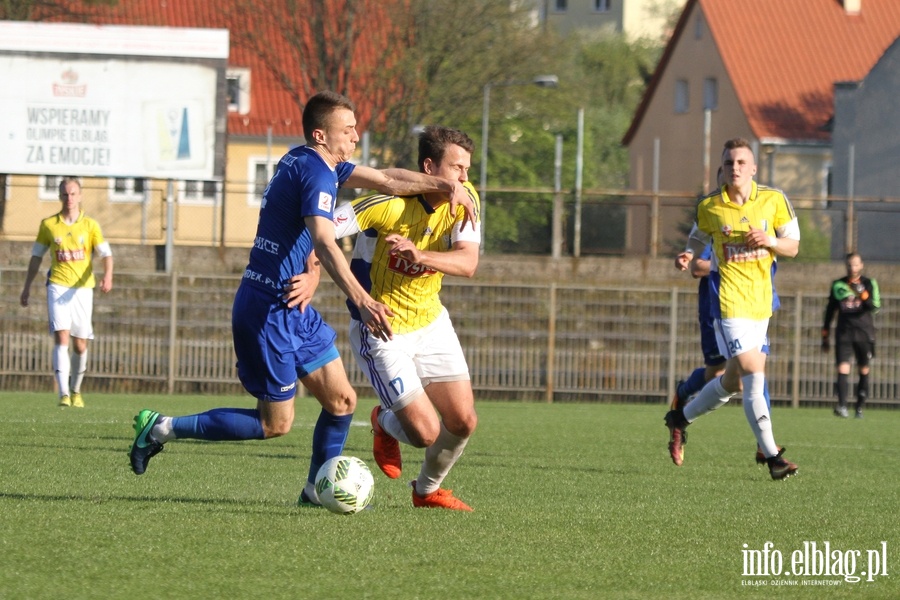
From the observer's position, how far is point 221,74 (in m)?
25.4

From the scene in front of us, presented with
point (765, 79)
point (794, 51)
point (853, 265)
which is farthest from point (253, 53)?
point (853, 265)

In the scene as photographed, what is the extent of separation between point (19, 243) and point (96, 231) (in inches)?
415

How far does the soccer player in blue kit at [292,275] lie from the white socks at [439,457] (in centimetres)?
54

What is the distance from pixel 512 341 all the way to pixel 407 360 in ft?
48.2

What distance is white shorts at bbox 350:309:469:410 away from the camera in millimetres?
6734

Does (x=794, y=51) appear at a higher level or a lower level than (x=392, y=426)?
higher

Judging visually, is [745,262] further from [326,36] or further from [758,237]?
[326,36]

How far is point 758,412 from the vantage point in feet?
30.2

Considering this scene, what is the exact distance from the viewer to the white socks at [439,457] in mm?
6898

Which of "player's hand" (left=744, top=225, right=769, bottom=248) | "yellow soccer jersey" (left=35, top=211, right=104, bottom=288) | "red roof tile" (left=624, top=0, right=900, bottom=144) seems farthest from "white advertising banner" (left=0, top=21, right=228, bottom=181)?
"red roof tile" (left=624, top=0, right=900, bottom=144)

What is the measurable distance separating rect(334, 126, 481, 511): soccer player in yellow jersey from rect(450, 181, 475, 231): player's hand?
68mm

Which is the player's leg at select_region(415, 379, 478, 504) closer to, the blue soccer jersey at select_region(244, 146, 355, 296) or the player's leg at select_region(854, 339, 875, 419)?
the blue soccer jersey at select_region(244, 146, 355, 296)

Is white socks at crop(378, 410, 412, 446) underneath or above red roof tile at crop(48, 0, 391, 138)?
underneath

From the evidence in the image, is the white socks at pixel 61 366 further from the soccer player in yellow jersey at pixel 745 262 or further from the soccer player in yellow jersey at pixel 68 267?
the soccer player in yellow jersey at pixel 745 262
